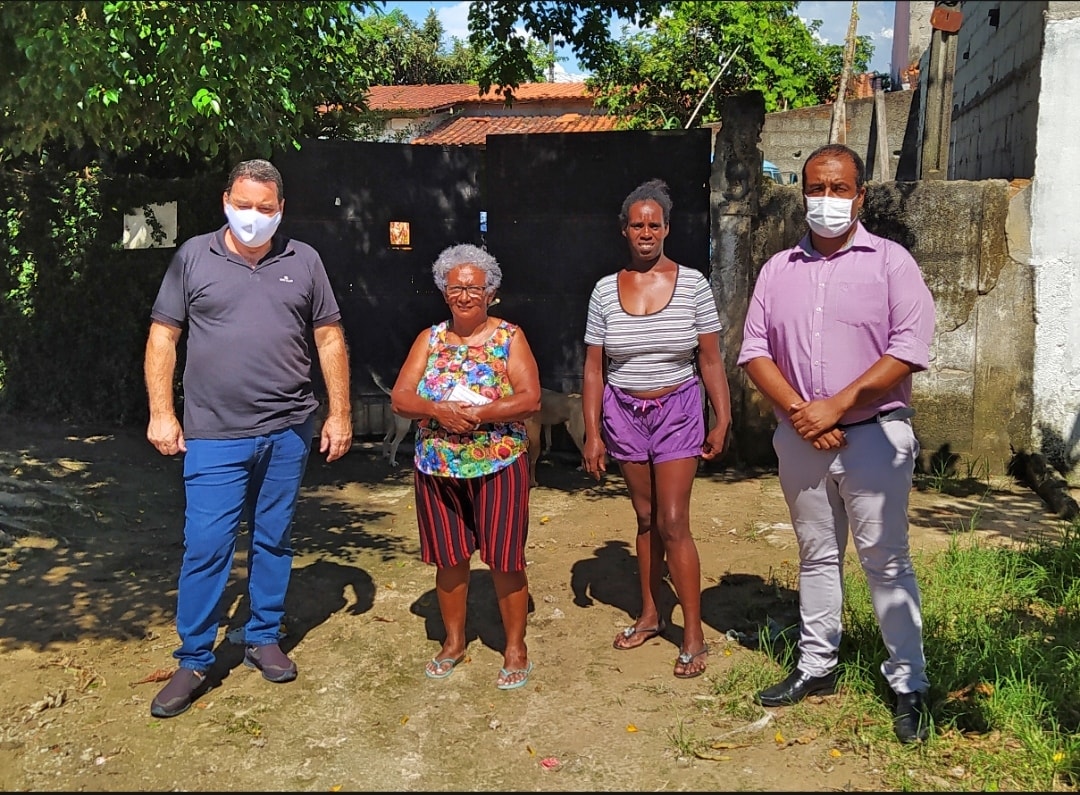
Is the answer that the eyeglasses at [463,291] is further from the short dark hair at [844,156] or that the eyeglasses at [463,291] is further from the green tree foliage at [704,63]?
the green tree foliage at [704,63]

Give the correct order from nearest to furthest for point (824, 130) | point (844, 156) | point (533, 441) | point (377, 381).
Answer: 1. point (844, 156)
2. point (533, 441)
3. point (377, 381)
4. point (824, 130)

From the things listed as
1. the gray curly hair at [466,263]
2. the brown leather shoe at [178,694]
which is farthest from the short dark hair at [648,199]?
the brown leather shoe at [178,694]

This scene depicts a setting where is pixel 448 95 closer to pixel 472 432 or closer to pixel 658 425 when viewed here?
pixel 658 425

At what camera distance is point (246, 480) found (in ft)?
12.8

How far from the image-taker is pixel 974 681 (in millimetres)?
3771

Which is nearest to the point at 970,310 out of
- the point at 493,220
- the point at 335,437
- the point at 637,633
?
the point at 493,220

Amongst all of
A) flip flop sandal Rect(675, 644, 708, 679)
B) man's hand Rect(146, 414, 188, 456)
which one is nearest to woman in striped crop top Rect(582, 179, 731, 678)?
flip flop sandal Rect(675, 644, 708, 679)

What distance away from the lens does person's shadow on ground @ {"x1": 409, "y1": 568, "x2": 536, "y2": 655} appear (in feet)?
14.8

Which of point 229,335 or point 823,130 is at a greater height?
point 823,130

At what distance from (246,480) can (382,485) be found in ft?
10.8

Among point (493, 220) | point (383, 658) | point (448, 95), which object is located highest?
point (448, 95)

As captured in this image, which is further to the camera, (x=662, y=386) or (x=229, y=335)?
(x=662, y=386)

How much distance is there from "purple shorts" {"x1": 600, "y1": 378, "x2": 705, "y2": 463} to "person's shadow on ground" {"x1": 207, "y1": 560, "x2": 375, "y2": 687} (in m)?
1.58

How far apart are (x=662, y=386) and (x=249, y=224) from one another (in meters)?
1.66
